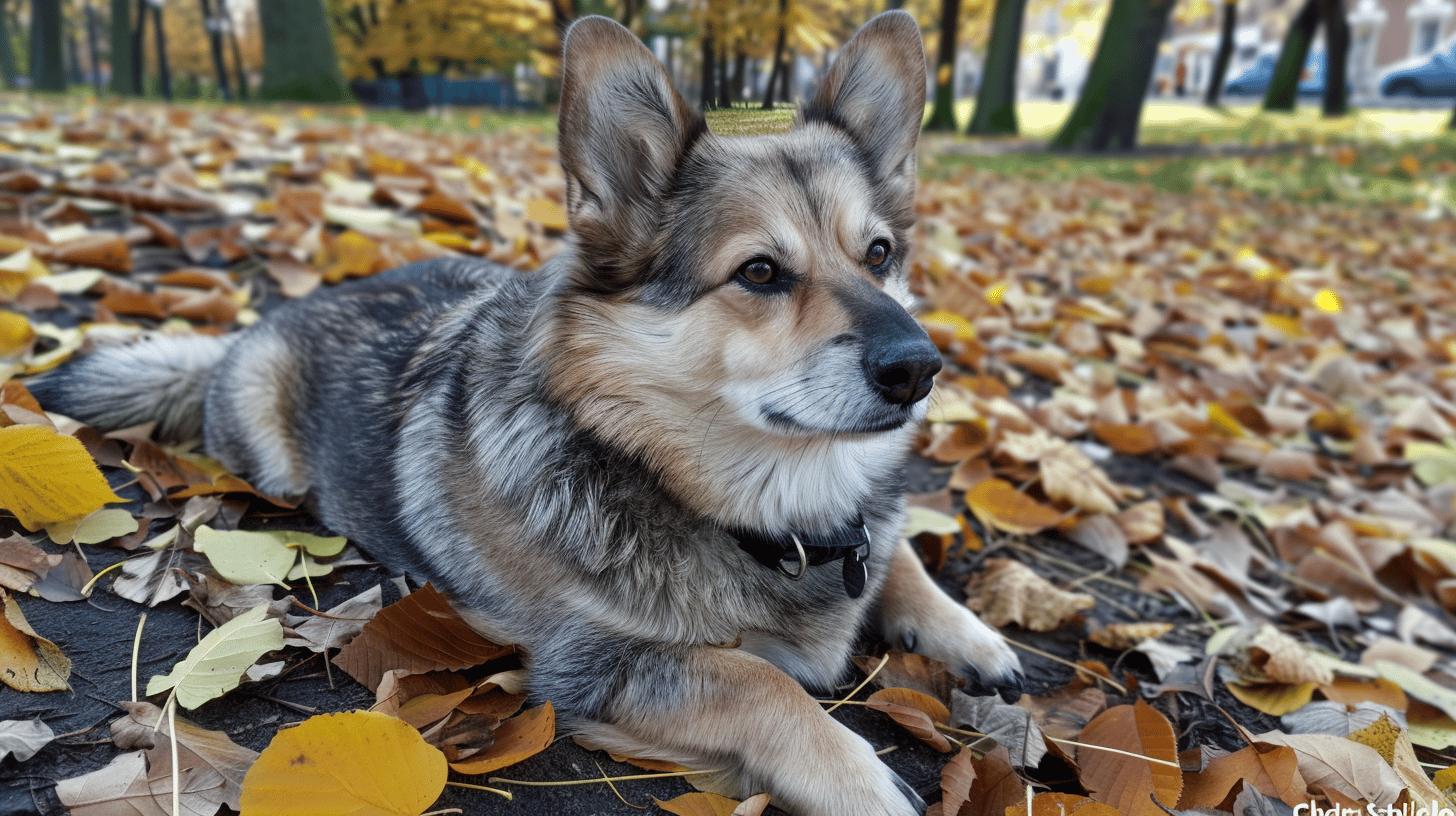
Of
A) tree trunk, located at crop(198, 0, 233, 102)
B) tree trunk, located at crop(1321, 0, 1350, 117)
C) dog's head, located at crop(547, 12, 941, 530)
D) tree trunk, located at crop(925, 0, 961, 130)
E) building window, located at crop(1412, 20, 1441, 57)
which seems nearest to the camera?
dog's head, located at crop(547, 12, 941, 530)

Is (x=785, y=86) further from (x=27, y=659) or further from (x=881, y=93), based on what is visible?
(x=27, y=659)

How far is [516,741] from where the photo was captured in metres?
2.14

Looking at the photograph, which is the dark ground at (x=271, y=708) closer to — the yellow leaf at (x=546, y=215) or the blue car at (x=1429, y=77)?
the yellow leaf at (x=546, y=215)

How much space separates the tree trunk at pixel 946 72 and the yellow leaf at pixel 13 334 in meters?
20.0

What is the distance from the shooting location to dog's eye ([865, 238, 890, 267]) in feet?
8.73

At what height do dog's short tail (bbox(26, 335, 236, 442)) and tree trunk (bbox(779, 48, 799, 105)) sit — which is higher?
tree trunk (bbox(779, 48, 799, 105))

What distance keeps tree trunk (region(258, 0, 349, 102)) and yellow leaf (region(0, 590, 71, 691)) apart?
19.1 meters

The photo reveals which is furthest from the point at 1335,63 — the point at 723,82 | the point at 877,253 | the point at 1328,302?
the point at 877,253

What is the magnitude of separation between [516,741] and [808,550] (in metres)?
0.87

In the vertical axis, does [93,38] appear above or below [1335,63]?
above

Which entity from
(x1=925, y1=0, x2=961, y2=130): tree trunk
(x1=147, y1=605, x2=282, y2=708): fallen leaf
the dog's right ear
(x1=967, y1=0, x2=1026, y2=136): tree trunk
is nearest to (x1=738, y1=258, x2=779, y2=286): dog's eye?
the dog's right ear

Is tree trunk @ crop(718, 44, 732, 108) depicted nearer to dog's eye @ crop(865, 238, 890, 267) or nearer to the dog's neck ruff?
dog's eye @ crop(865, 238, 890, 267)

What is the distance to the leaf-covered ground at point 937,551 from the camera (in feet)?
6.87

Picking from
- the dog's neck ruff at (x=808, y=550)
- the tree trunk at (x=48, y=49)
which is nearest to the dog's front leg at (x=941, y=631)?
the dog's neck ruff at (x=808, y=550)
